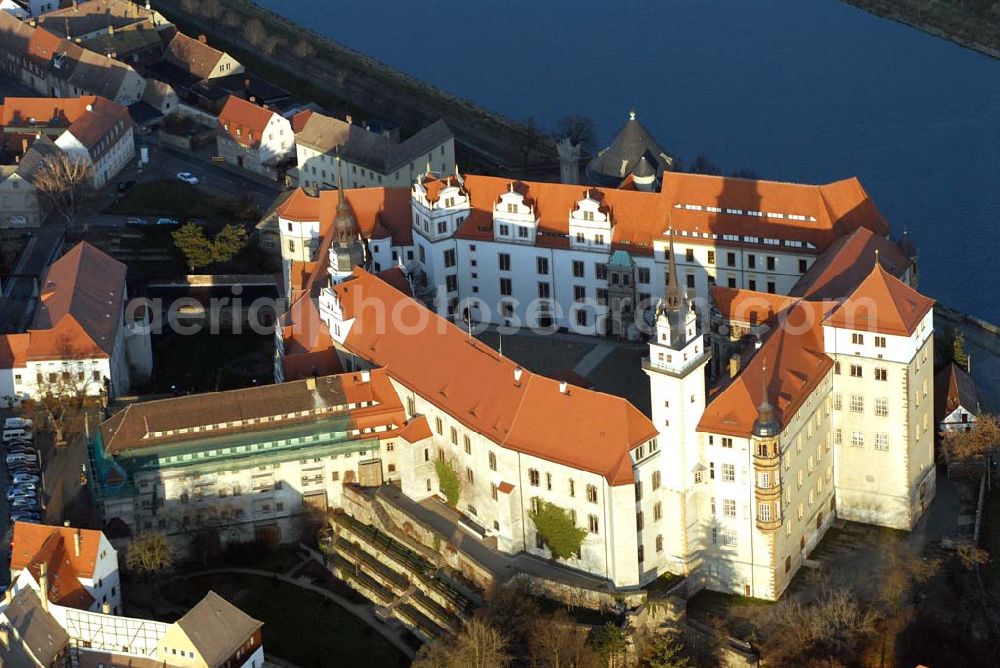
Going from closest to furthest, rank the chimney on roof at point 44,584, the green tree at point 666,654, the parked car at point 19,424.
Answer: the green tree at point 666,654
the chimney on roof at point 44,584
the parked car at point 19,424

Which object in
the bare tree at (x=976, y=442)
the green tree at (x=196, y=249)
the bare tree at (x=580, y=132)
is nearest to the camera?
the bare tree at (x=976, y=442)

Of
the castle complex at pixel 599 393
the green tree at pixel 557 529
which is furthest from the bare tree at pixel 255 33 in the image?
the green tree at pixel 557 529

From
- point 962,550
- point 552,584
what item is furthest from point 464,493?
point 962,550

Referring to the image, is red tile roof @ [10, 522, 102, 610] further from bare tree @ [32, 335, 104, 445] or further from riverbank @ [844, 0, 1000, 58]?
riverbank @ [844, 0, 1000, 58]

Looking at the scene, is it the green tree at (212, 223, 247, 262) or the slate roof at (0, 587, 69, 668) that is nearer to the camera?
the slate roof at (0, 587, 69, 668)

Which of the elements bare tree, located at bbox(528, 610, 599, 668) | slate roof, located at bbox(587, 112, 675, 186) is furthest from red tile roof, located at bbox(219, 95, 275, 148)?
bare tree, located at bbox(528, 610, 599, 668)

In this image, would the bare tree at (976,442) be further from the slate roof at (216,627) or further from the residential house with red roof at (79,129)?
the residential house with red roof at (79,129)

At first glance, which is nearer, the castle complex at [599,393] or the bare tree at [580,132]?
the castle complex at [599,393]
